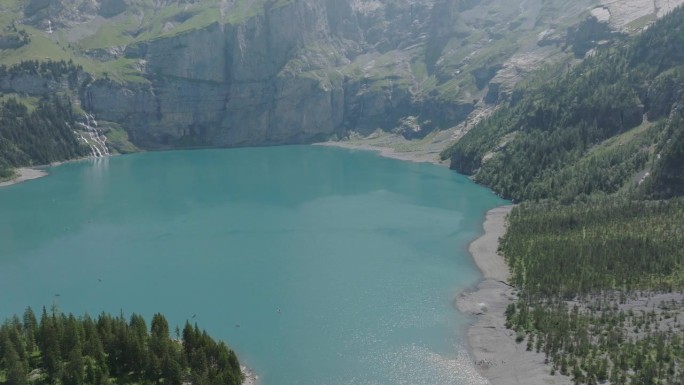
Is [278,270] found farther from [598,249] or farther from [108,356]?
[598,249]

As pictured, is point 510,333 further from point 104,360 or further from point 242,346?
point 104,360

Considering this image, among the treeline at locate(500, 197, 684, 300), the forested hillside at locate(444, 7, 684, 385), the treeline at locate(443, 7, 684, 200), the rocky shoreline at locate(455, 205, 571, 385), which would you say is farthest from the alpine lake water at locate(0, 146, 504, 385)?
the treeline at locate(443, 7, 684, 200)

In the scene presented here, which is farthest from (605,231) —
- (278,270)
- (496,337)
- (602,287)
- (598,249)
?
(278,270)

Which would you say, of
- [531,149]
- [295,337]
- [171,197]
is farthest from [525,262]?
[171,197]

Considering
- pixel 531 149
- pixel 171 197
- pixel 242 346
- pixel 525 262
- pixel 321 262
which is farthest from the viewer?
pixel 531 149

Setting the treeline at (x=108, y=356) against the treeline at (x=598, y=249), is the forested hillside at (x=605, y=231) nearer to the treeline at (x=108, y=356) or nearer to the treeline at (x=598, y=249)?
the treeline at (x=598, y=249)

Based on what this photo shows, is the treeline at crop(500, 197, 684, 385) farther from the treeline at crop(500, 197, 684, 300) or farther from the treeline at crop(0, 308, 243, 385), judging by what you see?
the treeline at crop(0, 308, 243, 385)

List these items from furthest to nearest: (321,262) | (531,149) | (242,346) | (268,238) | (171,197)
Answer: (531,149)
(171,197)
(268,238)
(321,262)
(242,346)
